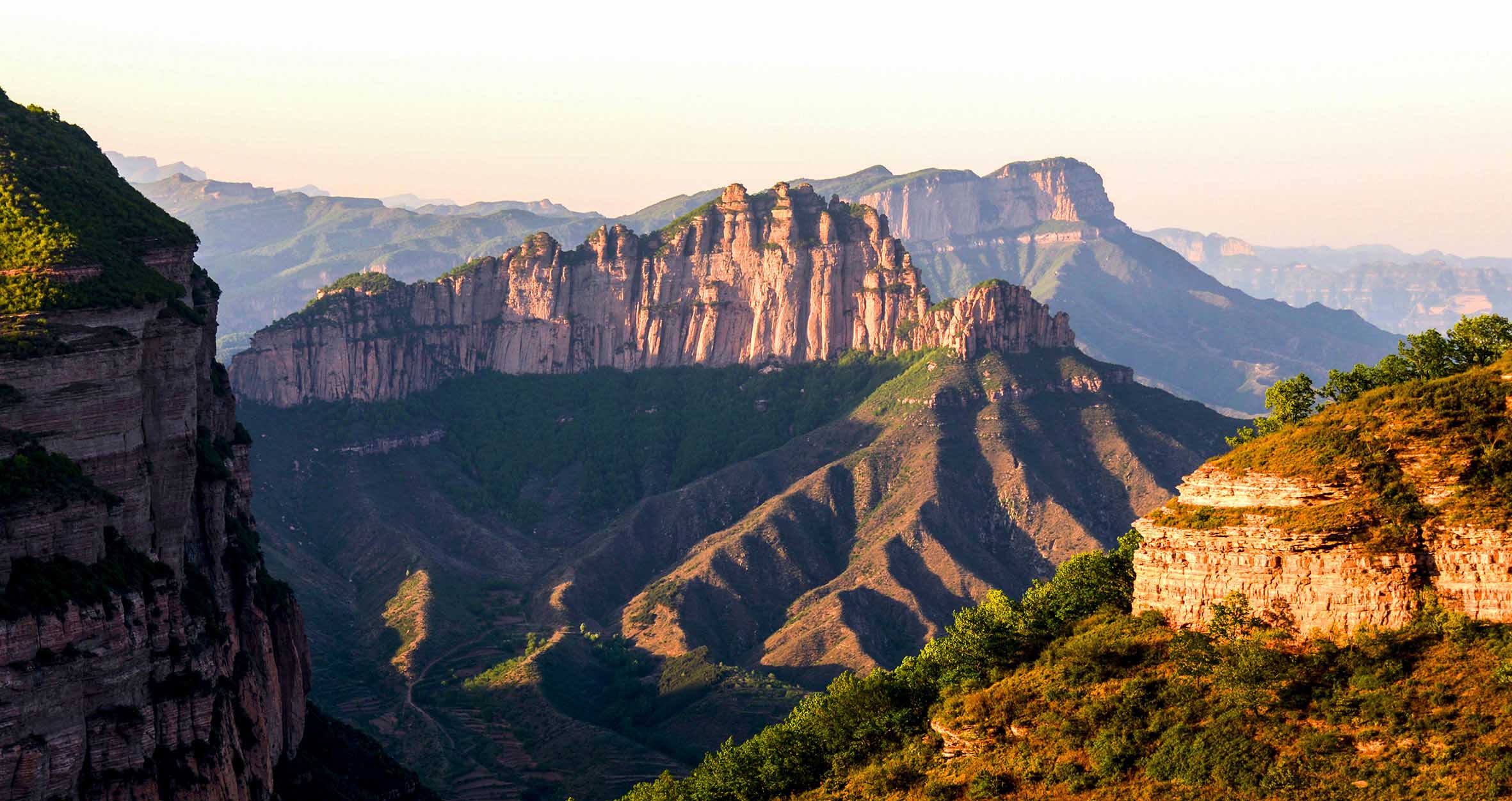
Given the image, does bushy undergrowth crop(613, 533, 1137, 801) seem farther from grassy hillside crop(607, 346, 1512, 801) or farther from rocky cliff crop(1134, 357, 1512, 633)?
rocky cliff crop(1134, 357, 1512, 633)

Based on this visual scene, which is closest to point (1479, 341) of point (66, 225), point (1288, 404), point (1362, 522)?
point (1288, 404)

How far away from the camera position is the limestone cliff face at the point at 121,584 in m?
72.2

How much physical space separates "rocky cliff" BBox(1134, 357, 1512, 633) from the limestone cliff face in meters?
53.1

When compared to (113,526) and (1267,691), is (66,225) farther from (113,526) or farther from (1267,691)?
(1267,691)

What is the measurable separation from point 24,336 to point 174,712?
71.9 ft

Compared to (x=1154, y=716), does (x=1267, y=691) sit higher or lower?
higher

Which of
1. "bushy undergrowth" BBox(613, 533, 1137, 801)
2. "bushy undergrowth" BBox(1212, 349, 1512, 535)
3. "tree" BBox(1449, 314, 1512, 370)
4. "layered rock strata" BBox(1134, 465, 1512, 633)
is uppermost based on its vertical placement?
"tree" BBox(1449, 314, 1512, 370)

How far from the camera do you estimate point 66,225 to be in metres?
91.6

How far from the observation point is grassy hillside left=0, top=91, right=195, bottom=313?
275 ft

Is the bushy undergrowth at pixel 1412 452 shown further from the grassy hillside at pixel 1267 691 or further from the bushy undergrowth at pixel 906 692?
the bushy undergrowth at pixel 906 692

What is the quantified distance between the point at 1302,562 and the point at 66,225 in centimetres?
7452

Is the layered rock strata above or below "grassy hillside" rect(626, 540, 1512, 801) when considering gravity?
above

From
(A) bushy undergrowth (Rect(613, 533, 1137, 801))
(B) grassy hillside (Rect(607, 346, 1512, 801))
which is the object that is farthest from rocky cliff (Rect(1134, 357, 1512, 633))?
(A) bushy undergrowth (Rect(613, 533, 1137, 801))

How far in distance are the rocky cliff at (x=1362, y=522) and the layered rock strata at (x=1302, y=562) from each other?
0.21 ft
